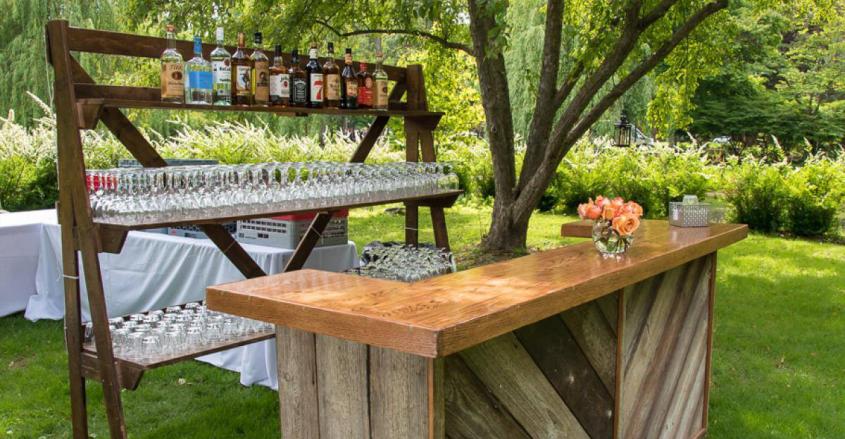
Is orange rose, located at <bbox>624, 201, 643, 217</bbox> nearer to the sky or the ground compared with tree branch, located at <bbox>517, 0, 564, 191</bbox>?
nearer to the ground

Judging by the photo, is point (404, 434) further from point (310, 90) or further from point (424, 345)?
point (310, 90)

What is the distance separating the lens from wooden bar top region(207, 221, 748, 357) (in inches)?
59.9

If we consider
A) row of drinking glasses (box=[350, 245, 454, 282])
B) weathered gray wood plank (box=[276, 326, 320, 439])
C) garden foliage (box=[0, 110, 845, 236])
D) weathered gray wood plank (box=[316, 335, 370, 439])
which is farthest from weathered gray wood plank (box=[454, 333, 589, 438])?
garden foliage (box=[0, 110, 845, 236])

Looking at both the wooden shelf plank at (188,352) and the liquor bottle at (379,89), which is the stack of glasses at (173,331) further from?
the liquor bottle at (379,89)

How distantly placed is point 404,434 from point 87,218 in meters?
1.54

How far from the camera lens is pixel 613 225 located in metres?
2.57

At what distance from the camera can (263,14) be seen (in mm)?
7000

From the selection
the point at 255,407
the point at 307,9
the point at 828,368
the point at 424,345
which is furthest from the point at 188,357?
the point at 307,9

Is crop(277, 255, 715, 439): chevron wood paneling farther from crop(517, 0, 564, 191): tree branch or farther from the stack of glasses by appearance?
crop(517, 0, 564, 191): tree branch

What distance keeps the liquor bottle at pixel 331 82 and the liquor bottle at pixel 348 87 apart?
0.27ft

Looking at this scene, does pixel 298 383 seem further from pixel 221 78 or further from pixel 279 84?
pixel 279 84

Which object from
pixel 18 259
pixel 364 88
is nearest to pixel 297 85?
pixel 364 88

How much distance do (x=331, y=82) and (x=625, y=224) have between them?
152 centimetres

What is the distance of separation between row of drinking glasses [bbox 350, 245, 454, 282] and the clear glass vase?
0.97m
